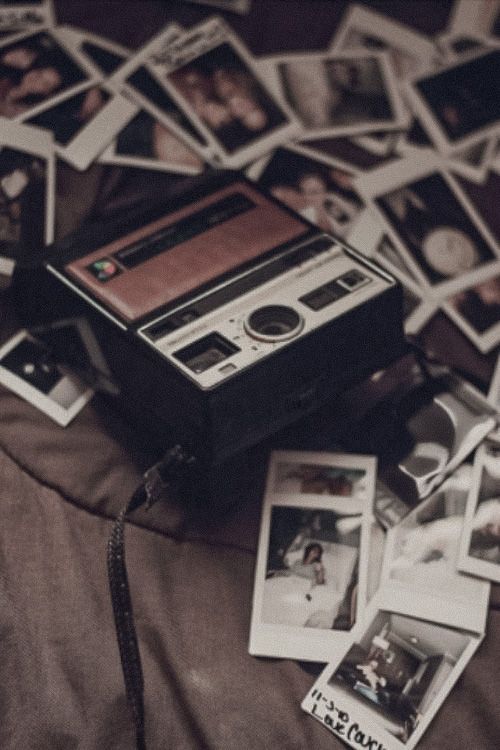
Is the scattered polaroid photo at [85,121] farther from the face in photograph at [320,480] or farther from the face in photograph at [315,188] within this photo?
the face in photograph at [320,480]

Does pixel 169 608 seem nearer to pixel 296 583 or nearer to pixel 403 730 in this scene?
pixel 296 583

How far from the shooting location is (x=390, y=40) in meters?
1.70

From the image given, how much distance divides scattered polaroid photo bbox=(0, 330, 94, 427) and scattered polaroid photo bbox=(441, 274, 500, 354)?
21.2 inches

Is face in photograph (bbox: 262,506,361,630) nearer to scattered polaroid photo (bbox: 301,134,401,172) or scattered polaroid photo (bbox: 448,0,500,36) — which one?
scattered polaroid photo (bbox: 301,134,401,172)

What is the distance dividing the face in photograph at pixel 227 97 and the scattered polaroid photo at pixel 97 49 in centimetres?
9

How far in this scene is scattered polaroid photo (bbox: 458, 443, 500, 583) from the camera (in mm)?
1170

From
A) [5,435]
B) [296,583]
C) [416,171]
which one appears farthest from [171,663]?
[416,171]

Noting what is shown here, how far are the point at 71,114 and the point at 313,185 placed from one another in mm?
377

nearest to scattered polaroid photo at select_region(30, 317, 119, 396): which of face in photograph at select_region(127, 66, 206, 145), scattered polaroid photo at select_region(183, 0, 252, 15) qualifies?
face in photograph at select_region(127, 66, 206, 145)

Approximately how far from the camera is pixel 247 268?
4.03ft

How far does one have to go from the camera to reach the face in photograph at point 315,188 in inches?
59.6

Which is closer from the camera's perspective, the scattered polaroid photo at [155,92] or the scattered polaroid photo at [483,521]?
the scattered polaroid photo at [483,521]

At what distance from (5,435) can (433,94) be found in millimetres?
922

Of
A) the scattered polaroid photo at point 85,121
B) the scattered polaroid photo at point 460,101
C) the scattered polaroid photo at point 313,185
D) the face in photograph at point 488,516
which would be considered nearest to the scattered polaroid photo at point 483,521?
the face in photograph at point 488,516
